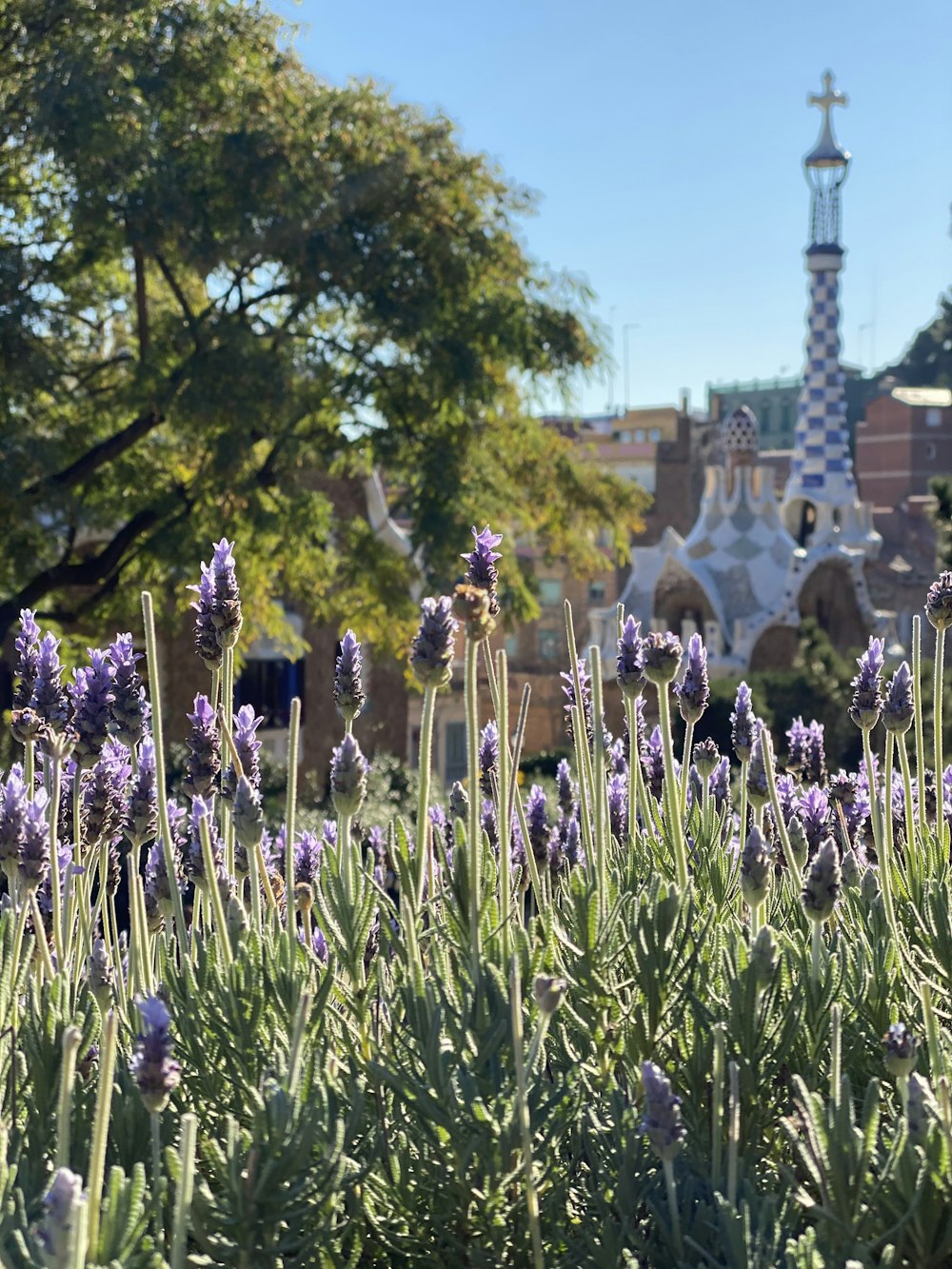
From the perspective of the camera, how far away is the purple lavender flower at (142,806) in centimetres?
224

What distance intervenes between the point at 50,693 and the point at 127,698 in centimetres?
14

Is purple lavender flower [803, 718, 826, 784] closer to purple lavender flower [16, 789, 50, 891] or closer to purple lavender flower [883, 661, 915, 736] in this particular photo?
purple lavender flower [883, 661, 915, 736]

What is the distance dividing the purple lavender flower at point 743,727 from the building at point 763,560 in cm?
2279

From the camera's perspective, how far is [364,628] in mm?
15297

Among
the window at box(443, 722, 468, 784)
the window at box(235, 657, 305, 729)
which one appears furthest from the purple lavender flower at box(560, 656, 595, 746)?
the window at box(443, 722, 468, 784)

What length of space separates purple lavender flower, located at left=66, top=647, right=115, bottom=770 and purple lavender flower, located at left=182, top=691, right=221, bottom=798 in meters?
0.15

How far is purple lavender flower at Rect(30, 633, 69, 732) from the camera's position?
7.32 ft

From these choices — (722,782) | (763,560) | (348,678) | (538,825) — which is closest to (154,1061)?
(348,678)

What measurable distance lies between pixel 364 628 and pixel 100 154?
17.6ft

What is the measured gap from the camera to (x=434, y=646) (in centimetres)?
179

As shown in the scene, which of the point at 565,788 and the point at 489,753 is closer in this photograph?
the point at 489,753

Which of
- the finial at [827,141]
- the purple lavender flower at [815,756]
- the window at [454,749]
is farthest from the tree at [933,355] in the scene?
the purple lavender flower at [815,756]

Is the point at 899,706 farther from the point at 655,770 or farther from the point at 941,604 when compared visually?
the point at 655,770

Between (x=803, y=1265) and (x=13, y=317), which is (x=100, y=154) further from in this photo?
(x=803, y=1265)
